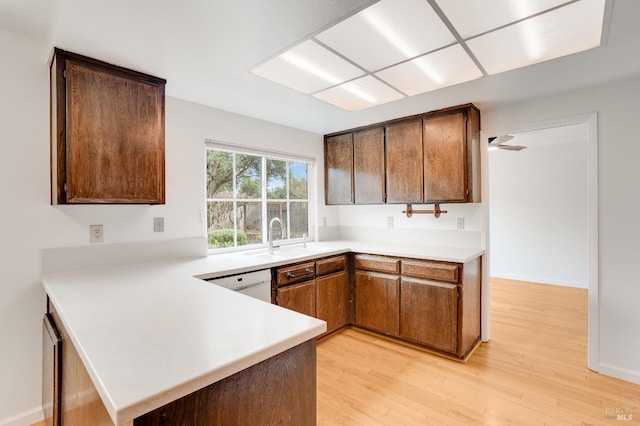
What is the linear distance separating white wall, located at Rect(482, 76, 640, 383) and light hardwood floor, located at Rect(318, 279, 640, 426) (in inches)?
8.9

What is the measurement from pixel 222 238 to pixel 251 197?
1.71ft

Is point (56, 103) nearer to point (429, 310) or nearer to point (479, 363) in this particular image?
point (429, 310)

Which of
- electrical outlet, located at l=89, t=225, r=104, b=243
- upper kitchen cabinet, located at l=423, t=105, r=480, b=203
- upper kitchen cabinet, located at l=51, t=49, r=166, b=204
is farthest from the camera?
upper kitchen cabinet, located at l=423, t=105, r=480, b=203

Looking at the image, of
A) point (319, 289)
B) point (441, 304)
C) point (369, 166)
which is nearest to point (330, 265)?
point (319, 289)

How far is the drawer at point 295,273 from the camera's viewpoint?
2.56 meters

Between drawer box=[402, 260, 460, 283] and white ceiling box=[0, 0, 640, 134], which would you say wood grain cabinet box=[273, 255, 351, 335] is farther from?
white ceiling box=[0, 0, 640, 134]

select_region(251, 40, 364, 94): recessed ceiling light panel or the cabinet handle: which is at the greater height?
select_region(251, 40, 364, 94): recessed ceiling light panel

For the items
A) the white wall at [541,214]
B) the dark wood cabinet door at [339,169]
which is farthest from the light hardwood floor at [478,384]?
the white wall at [541,214]

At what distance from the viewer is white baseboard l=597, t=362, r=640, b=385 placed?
88.8 inches

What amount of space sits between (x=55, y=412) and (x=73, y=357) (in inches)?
23.5

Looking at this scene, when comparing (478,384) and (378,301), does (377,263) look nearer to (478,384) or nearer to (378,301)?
(378,301)

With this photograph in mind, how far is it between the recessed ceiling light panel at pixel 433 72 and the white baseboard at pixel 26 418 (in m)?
3.09

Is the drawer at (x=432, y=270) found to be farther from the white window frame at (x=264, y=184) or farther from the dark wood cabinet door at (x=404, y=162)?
the white window frame at (x=264, y=184)

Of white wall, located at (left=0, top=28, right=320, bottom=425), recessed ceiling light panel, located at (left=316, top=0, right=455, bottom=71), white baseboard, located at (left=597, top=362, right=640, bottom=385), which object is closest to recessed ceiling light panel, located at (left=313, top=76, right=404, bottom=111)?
recessed ceiling light panel, located at (left=316, top=0, right=455, bottom=71)
